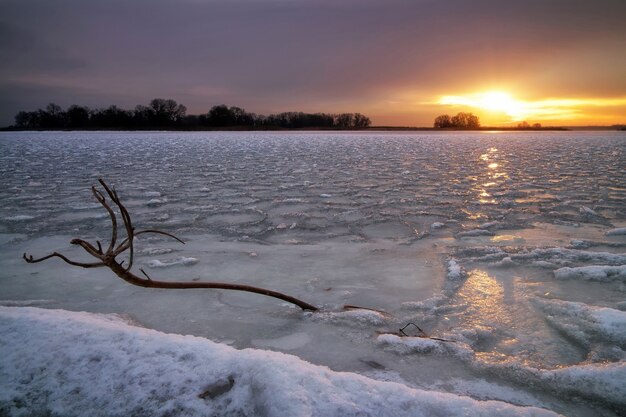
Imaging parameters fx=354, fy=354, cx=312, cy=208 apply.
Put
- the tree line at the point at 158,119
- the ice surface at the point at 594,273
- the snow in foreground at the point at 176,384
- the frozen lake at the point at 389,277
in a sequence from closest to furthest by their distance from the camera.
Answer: the snow in foreground at the point at 176,384
the frozen lake at the point at 389,277
the ice surface at the point at 594,273
the tree line at the point at 158,119

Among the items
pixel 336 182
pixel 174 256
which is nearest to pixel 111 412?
pixel 174 256

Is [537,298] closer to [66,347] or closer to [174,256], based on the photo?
[66,347]

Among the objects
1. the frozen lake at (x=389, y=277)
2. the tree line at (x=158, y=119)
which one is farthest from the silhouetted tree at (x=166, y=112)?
the frozen lake at (x=389, y=277)

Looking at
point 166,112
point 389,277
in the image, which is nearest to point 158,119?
point 166,112

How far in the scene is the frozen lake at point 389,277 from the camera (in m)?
1.51

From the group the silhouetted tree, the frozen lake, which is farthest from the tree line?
the frozen lake

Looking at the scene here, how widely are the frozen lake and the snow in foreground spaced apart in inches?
15.2

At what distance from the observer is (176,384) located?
3.48 feet

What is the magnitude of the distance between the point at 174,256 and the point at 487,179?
618 cm

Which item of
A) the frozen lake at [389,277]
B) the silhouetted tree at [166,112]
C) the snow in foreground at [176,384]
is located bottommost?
the frozen lake at [389,277]

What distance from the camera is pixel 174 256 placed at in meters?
2.86

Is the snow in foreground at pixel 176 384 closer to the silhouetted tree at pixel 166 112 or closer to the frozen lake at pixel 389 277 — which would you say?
the frozen lake at pixel 389 277

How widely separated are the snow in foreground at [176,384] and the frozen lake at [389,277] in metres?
0.39

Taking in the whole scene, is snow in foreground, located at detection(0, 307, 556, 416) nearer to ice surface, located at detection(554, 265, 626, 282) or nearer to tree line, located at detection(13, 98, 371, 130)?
ice surface, located at detection(554, 265, 626, 282)
